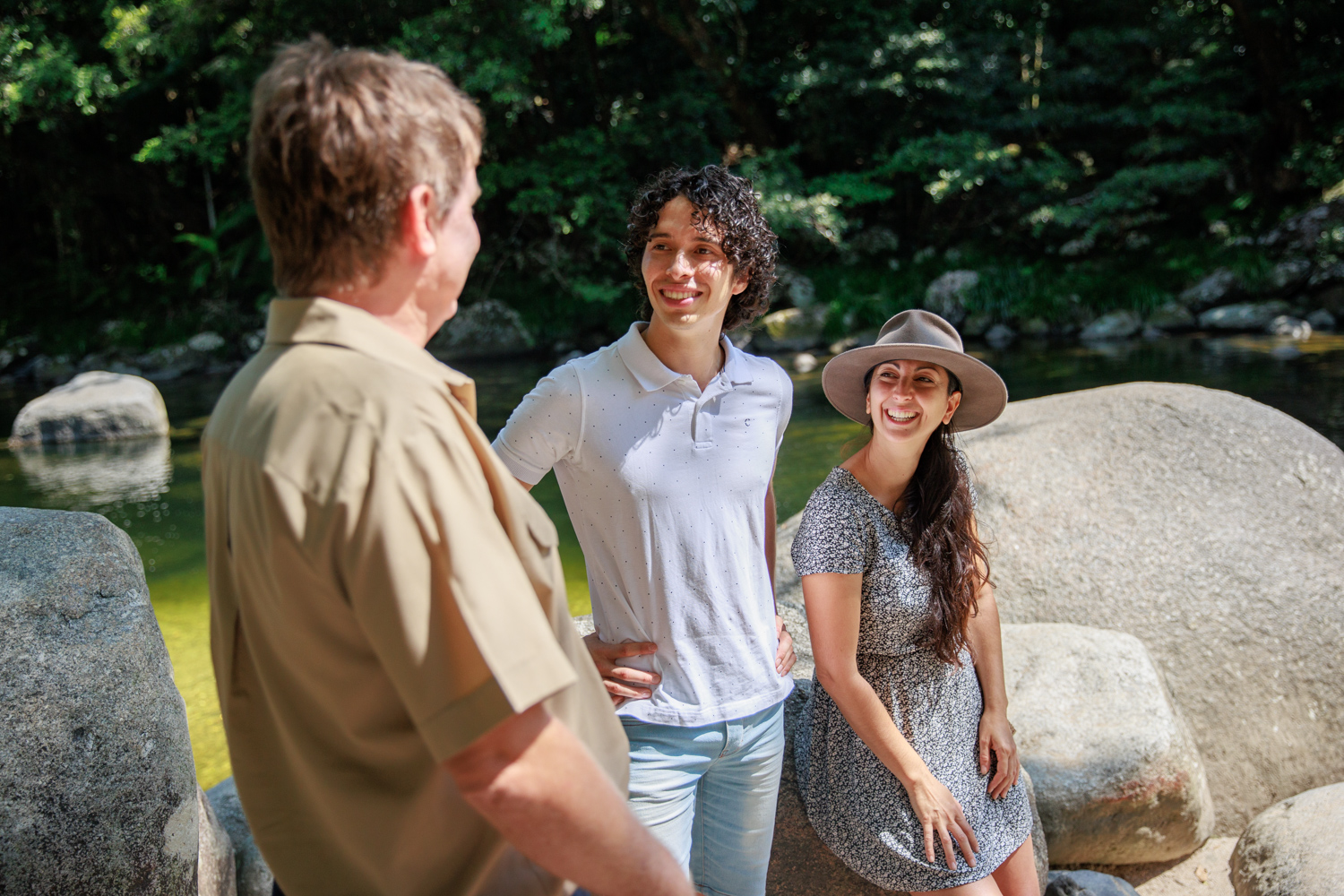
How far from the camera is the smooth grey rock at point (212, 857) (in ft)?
7.29

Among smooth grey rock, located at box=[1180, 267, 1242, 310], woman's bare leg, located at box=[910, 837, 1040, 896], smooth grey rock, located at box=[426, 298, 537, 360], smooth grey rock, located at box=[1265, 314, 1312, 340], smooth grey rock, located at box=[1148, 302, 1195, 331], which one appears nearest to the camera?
woman's bare leg, located at box=[910, 837, 1040, 896]

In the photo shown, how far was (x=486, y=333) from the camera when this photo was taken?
15625 millimetres

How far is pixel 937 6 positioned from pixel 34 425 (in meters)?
14.4

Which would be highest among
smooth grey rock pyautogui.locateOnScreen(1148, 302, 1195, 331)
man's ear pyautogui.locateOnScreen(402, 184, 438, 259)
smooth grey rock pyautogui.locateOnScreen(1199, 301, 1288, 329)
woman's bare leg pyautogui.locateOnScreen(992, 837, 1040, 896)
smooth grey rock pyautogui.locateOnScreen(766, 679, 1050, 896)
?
man's ear pyautogui.locateOnScreen(402, 184, 438, 259)

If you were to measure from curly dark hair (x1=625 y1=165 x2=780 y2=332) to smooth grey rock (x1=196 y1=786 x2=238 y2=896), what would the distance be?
5.30ft

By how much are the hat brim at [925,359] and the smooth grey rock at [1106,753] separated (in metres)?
0.89

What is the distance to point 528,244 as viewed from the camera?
16.4m

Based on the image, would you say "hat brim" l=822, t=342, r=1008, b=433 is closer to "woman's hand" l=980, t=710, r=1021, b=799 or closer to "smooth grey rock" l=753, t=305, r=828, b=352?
"woman's hand" l=980, t=710, r=1021, b=799

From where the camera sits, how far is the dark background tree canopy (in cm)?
1393

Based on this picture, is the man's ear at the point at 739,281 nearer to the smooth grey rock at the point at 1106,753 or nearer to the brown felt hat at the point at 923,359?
the brown felt hat at the point at 923,359

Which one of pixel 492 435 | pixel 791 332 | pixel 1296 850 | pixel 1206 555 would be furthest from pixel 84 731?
pixel 791 332

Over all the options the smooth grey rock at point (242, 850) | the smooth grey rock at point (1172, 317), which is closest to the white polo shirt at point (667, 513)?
the smooth grey rock at point (242, 850)

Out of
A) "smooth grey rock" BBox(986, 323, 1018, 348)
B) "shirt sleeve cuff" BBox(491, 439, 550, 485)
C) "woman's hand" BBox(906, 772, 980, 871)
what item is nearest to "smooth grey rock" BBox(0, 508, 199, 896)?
"shirt sleeve cuff" BBox(491, 439, 550, 485)

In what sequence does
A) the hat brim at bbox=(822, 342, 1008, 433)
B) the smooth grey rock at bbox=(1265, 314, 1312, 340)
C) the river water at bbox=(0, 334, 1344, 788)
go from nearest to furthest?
the hat brim at bbox=(822, 342, 1008, 433) < the river water at bbox=(0, 334, 1344, 788) < the smooth grey rock at bbox=(1265, 314, 1312, 340)
